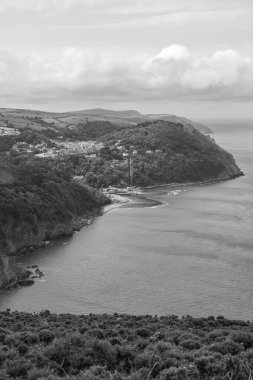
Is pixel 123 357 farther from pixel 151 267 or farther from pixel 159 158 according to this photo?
pixel 159 158

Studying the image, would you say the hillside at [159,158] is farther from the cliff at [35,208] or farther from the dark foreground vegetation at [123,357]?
the dark foreground vegetation at [123,357]

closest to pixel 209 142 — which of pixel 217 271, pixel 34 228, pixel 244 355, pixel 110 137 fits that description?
pixel 110 137

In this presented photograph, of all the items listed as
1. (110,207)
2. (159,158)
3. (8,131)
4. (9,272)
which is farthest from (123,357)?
(8,131)

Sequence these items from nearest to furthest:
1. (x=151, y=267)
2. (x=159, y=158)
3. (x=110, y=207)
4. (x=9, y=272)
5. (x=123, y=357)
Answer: (x=123, y=357), (x=9, y=272), (x=151, y=267), (x=110, y=207), (x=159, y=158)

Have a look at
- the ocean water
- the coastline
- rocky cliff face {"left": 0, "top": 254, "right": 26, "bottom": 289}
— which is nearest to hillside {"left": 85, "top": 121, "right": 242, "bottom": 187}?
the coastline

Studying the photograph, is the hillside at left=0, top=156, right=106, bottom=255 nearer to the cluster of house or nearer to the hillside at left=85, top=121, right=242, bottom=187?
the hillside at left=85, top=121, right=242, bottom=187

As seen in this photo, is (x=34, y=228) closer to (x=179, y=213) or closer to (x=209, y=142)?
(x=179, y=213)

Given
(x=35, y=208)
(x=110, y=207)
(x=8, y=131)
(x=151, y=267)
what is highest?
(x=8, y=131)

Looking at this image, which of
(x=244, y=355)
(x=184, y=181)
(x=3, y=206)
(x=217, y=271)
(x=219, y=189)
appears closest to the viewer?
(x=244, y=355)
